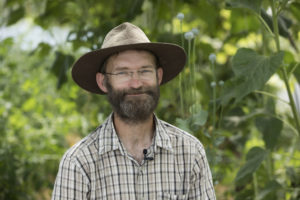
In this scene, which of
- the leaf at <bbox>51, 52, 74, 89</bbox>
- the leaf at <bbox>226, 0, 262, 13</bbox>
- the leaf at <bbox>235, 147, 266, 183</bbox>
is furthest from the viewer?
the leaf at <bbox>51, 52, 74, 89</bbox>

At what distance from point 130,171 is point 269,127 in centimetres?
87

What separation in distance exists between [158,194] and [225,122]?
91 cm

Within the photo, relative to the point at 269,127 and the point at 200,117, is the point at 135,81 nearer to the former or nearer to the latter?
the point at 200,117

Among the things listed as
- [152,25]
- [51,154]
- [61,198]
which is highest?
[152,25]

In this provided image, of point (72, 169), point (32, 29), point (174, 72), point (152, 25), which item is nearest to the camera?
point (72, 169)

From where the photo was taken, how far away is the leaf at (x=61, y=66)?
7.97 feet

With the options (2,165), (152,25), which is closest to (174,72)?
(152,25)

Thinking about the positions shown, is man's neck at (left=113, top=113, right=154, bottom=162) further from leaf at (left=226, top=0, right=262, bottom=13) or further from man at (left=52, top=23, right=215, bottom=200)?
leaf at (left=226, top=0, right=262, bottom=13)

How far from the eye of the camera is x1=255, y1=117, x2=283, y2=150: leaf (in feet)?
6.98

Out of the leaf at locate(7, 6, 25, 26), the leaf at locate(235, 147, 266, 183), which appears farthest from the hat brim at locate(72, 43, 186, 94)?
the leaf at locate(7, 6, 25, 26)

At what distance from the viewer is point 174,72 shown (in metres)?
1.75

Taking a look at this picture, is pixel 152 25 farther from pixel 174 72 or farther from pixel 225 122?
pixel 174 72

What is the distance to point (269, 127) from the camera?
7.07 ft

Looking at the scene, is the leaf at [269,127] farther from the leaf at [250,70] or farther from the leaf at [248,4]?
the leaf at [248,4]
